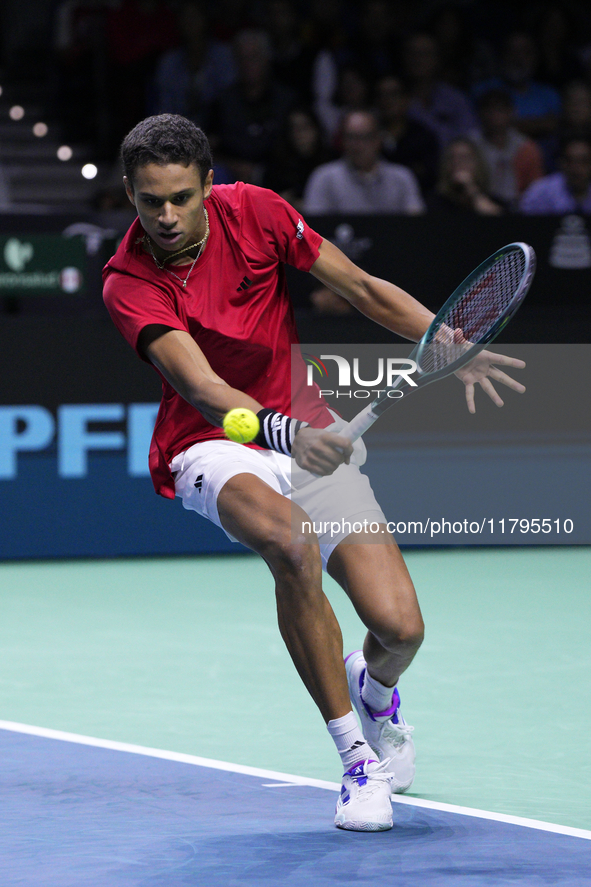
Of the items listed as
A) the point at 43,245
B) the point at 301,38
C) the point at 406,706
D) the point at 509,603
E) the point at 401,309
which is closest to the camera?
the point at 401,309

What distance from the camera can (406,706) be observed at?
491cm

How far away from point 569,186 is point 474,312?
18.8 feet

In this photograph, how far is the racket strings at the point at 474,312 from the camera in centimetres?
368

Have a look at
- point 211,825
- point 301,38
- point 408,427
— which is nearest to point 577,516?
point 408,427

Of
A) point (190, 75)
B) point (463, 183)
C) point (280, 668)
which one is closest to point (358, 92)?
point (190, 75)

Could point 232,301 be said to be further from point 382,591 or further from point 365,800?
point 365,800

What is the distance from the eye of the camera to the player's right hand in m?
3.36

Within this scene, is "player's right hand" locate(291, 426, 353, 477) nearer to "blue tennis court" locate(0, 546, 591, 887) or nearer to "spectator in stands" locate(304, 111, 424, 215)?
"blue tennis court" locate(0, 546, 591, 887)

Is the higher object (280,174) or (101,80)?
(101,80)

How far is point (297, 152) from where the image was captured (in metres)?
9.68

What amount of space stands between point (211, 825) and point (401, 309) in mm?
1523

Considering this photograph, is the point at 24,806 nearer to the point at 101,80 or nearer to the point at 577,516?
the point at 577,516

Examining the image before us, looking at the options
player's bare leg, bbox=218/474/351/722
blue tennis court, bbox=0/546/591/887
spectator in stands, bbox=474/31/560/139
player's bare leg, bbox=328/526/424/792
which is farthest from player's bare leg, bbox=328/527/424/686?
spectator in stands, bbox=474/31/560/139

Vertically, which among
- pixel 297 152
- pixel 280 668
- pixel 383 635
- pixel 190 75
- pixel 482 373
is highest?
pixel 190 75
